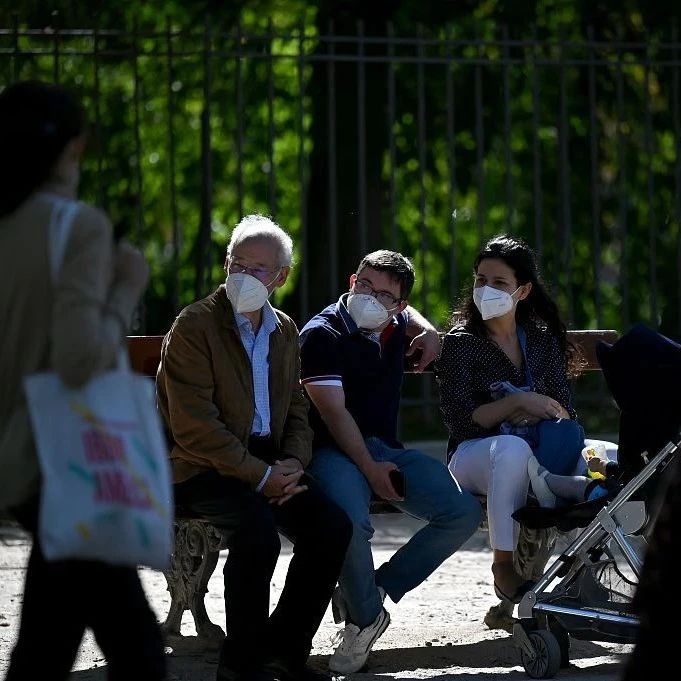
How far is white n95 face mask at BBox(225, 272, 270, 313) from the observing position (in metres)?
5.45

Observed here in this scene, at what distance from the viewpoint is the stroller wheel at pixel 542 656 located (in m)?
5.34

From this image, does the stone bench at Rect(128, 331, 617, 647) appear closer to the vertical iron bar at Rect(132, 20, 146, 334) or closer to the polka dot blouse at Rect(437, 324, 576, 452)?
the polka dot blouse at Rect(437, 324, 576, 452)

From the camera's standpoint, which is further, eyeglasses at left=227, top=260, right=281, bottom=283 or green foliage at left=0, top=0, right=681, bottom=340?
green foliage at left=0, top=0, right=681, bottom=340

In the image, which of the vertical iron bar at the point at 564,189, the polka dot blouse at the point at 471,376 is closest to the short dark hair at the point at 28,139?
the polka dot blouse at the point at 471,376

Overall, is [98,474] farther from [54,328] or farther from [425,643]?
[425,643]

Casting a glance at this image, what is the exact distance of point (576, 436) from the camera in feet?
19.9

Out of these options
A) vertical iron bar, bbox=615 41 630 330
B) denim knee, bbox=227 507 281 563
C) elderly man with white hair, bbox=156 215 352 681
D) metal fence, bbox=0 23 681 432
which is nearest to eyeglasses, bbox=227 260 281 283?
elderly man with white hair, bbox=156 215 352 681

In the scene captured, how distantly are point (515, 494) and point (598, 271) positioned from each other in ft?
15.8

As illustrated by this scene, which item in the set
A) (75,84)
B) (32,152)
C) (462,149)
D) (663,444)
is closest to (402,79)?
(462,149)

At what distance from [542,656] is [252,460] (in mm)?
1103

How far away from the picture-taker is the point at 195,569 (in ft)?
19.2

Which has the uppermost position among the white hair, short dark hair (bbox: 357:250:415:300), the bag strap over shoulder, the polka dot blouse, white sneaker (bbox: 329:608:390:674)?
the bag strap over shoulder

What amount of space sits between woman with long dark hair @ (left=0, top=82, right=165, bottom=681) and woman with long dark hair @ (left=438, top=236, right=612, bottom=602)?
2381 mm

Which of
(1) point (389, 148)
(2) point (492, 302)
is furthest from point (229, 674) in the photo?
(1) point (389, 148)
